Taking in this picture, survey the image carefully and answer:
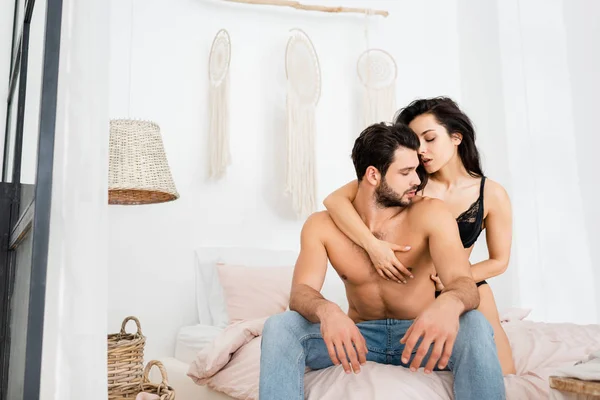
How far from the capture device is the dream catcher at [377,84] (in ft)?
12.3

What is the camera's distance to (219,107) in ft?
11.2

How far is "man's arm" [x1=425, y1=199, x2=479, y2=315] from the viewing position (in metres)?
1.43

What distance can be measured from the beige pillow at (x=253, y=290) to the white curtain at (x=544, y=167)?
1596mm

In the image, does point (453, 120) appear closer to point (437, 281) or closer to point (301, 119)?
point (437, 281)

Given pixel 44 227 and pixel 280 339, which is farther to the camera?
pixel 280 339

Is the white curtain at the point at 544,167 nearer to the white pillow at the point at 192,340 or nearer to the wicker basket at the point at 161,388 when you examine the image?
the white pillow at the point at 192,340

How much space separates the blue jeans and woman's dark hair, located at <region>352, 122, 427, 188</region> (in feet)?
1.50

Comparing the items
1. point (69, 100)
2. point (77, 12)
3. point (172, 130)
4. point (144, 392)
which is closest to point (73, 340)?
point (69, 100)

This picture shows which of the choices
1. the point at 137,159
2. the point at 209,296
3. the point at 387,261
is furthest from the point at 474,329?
the point at 209,296

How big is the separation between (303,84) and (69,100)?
2.56 metres

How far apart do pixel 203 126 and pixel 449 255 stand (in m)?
2.21

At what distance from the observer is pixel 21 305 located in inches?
56.4

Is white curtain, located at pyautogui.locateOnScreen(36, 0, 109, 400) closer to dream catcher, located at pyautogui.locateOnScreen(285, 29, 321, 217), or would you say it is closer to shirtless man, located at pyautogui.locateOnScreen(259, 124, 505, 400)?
shirtless man, located at pyautogui.locateOnScreen(259, 124, 505, 400)

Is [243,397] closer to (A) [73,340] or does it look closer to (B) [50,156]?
(A) [73,340]
